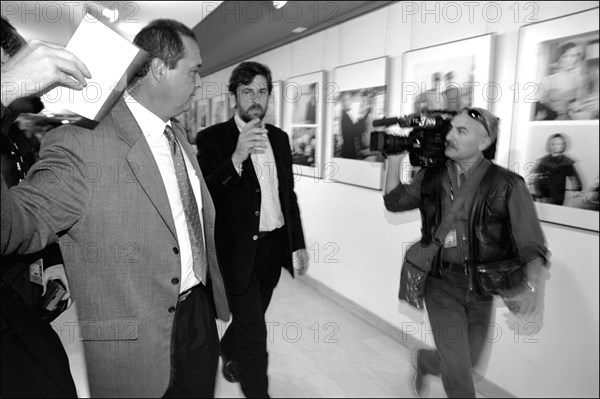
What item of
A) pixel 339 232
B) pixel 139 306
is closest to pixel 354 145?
pixel 339 232

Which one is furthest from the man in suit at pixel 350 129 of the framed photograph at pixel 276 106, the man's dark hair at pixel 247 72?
the man's dark hair at pixel 247 72

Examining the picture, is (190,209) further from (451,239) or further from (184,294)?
(451,239)

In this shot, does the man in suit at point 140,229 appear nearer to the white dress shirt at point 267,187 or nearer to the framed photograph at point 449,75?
the white dress shirt at point 267,187

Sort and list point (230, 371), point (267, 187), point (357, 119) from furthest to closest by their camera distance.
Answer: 1. point (357, 119)
2. point (230, 371)
3. point (267, 187)

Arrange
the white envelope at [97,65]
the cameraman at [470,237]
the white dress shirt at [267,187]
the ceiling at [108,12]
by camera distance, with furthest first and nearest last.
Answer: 1. the ceiling at [108,12]
2. the white dress shirt at [267,187]
3. the cameraman at [470,237]
4. the white envelope at [97,65]

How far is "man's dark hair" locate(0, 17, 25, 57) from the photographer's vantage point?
112 cm

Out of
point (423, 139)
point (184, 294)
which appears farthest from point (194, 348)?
point (423, 139)

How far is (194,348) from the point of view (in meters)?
1.56

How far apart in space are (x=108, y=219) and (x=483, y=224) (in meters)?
1.48

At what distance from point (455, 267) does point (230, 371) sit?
1505 millimetres

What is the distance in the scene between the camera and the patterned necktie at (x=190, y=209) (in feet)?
4.76

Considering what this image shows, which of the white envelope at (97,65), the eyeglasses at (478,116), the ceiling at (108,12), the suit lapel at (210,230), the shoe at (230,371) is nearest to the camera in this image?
the white envelope at (97,65)

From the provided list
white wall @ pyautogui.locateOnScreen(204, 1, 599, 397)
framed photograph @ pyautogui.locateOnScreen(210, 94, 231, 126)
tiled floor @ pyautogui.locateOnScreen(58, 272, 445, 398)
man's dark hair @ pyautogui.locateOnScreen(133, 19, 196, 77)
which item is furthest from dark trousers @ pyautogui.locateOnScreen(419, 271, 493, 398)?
framed photograph @ pyautogui.locateOnScreen(210, 94, 231, 126)

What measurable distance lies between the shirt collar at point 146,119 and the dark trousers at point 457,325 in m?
1.39
